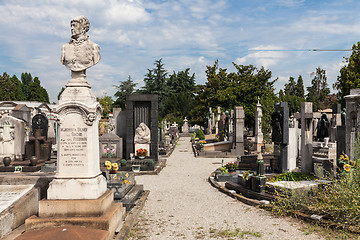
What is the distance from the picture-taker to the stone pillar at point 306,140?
925 cm

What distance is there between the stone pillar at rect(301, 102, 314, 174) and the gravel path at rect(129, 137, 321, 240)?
3278 millimetres

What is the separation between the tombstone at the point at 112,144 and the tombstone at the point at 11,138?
404cm

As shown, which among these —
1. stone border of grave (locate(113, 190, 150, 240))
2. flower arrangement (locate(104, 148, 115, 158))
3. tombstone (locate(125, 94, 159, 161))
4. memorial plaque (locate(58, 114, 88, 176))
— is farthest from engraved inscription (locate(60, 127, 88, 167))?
tombstone (locate(125, 94, 159, 161))

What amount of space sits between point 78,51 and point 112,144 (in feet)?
33.5

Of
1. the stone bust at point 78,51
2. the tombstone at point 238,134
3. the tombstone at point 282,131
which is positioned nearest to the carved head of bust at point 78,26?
the stone bust at point 78,51

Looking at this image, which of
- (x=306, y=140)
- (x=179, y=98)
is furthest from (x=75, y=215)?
(x=179, y=98)

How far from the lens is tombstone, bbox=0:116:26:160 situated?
43.9 feet

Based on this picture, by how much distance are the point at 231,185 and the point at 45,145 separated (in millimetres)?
→ 10324

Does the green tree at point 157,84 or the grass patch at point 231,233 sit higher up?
the green tree at point 157,84

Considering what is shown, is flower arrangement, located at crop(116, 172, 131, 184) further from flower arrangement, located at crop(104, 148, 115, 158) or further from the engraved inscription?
flower arrangement, located at crop(104, 148, 115, 158)

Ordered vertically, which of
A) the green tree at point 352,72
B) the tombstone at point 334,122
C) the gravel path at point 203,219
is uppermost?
the green tree at point 352,72

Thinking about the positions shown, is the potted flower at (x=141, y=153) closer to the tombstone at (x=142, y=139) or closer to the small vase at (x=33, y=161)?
the tombstone at (x=142, y=139)

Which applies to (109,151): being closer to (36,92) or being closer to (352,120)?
(352,120)

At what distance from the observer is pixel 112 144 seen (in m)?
14.9
